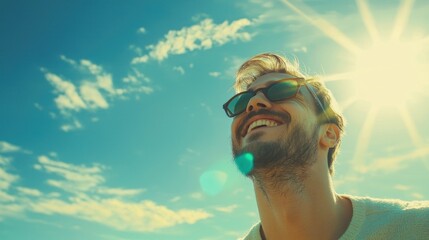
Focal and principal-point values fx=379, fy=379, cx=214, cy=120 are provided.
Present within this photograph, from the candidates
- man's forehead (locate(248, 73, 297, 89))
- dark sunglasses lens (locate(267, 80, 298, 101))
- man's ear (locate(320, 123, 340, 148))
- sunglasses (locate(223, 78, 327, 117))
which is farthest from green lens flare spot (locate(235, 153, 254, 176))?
man's forehead (locate(248, 73, 297, 89))

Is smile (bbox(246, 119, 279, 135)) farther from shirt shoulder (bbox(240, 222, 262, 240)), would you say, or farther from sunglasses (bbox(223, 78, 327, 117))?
shirt shoulder (bbox(240, 222, 262, 240))

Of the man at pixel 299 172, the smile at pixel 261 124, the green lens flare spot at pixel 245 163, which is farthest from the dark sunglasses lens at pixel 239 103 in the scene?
the green lens flare spot at pixel 245 163

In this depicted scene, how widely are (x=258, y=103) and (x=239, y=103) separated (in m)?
0.40

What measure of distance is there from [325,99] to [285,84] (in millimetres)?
749

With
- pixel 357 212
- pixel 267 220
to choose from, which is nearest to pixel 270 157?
pixel 267 220

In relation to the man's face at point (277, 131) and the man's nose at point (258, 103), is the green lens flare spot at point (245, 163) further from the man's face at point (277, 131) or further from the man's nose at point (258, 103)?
the man's nose at point (258, 103)

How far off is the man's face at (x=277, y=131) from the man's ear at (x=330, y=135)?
0.17 metres

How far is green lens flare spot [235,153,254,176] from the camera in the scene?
4.70 m

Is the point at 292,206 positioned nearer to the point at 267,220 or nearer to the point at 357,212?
the point at 267,220

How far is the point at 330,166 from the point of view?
18.9 feet

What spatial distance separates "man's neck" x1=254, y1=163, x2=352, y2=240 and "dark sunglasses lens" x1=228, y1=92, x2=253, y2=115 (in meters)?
→ 1.31

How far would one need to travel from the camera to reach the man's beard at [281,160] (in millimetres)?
4594

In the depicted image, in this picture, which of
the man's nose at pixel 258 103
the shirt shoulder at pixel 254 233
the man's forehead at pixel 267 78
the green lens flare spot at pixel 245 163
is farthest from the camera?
the man's forehead at pixel 267 78

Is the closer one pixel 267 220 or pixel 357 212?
pixel 357 212
